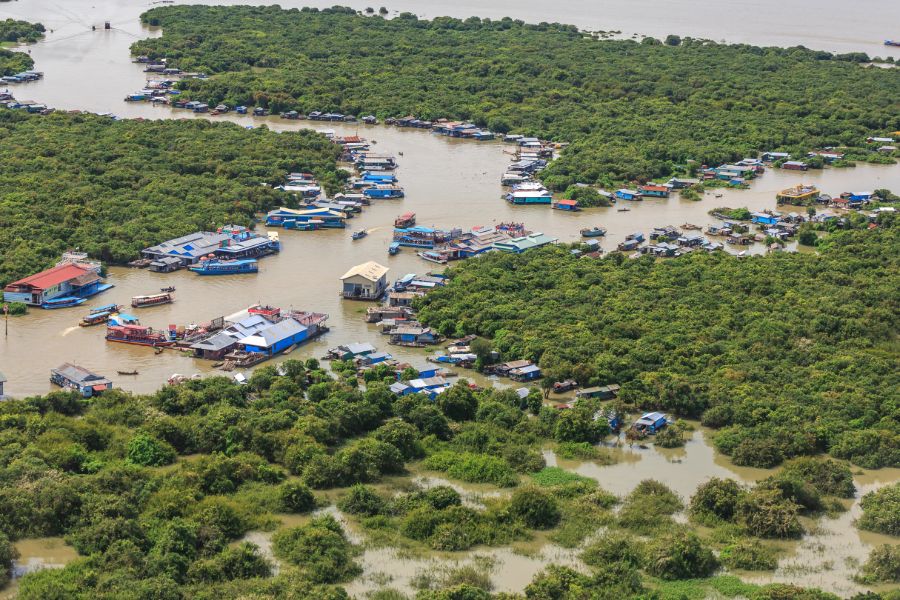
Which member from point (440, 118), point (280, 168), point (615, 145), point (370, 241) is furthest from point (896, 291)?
point (440, 118)

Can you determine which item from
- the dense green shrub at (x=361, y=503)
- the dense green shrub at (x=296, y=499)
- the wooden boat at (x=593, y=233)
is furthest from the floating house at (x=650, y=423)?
the wooden boat at (x=593, y=233)

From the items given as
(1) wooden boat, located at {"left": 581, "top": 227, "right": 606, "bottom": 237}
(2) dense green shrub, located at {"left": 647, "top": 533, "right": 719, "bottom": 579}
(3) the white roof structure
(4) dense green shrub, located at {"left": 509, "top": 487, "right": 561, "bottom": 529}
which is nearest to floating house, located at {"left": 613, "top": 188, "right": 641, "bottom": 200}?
(1) wooden boat, located at {"left": 581, "top": 227, "right": 606, "bottom": 237}

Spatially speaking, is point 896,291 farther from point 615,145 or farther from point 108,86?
point 108,86

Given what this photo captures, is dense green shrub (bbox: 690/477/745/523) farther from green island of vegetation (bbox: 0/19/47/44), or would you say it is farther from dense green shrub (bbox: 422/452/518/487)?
green island of vegetation (bbox: 0/19/47/44)

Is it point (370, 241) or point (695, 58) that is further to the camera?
point (695, 58)

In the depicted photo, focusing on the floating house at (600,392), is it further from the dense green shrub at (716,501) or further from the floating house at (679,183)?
the floating house at (679,183)

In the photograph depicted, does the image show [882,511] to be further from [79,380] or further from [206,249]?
[206,249]

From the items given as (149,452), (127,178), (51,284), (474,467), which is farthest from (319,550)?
(127,178)
